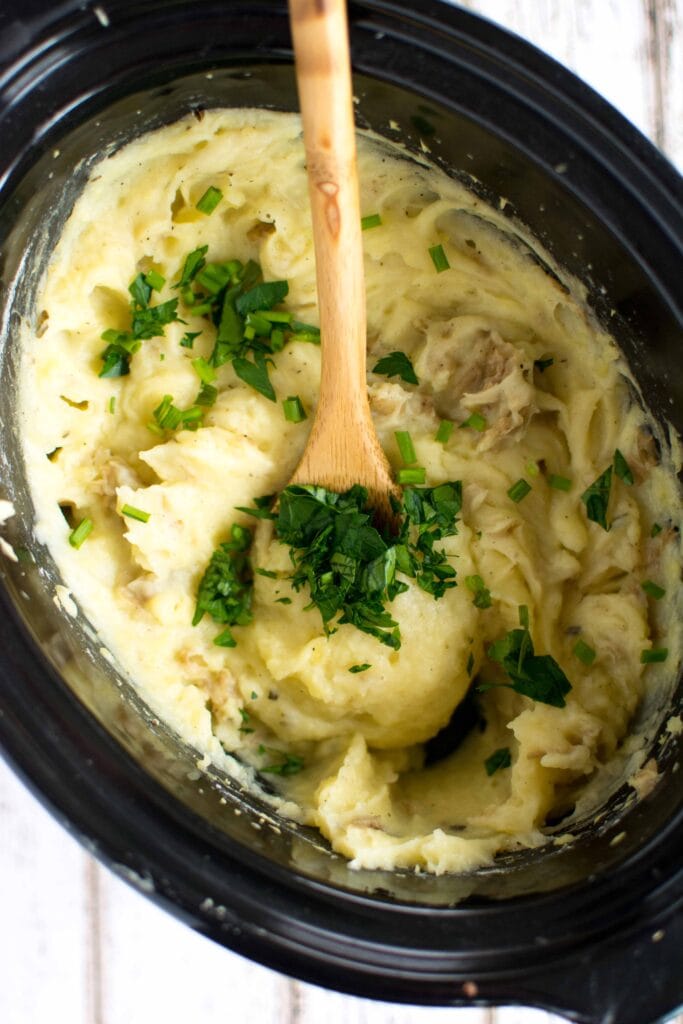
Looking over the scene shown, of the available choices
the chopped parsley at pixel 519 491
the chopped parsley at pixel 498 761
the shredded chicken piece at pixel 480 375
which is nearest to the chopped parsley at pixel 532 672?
the chopped parsley at pixel 498 761

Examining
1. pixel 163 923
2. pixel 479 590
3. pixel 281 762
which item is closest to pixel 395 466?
pixel 479 590

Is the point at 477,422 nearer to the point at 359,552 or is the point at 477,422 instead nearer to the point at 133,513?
the point at 359,552

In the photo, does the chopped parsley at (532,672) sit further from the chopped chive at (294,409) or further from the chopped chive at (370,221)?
the chopped chive at (370,221)

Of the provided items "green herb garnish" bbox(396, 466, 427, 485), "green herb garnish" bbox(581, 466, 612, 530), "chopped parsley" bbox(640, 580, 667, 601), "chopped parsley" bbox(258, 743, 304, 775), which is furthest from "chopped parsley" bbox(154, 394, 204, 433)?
"chopped parsley" bbox(640, 580, 667, 601)

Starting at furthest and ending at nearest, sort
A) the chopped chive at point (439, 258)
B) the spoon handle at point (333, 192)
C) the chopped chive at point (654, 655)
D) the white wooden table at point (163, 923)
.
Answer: the white wooden table at point (163, 923) < the chopped chive at point (439, 258) < the chopped chive at point (654, 655) < the spoon handle at point (333, 192)

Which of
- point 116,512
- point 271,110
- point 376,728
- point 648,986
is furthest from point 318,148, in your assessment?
point 648,986

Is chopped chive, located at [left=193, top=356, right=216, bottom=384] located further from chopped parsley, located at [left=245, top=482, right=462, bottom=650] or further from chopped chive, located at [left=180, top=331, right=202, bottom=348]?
chopped parsley, located at [left=245, top=482, right=462, bottom=650]
